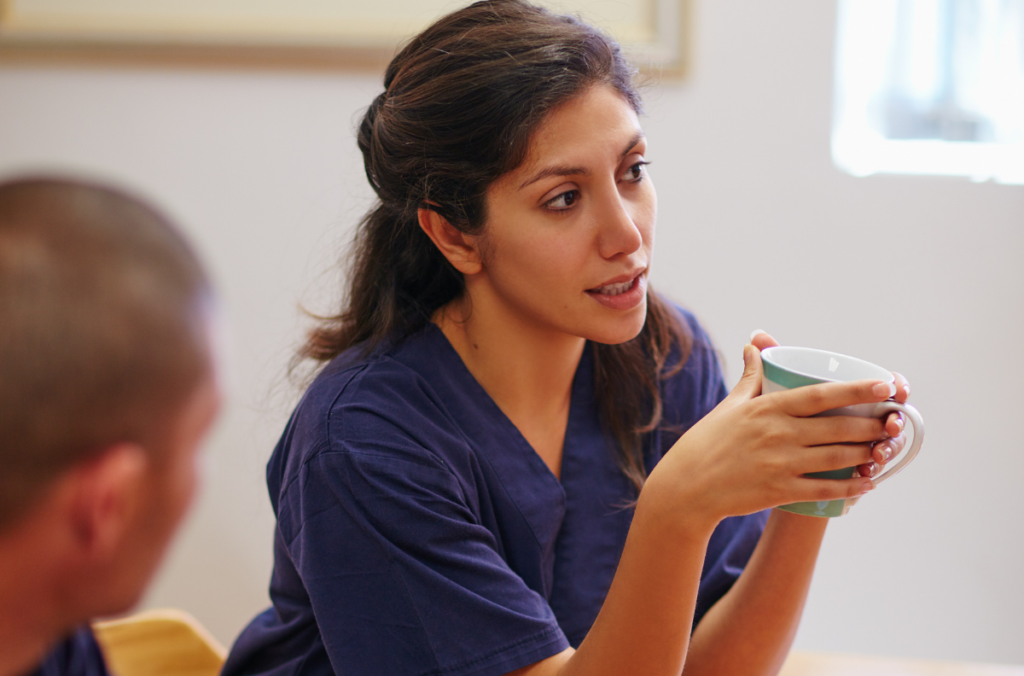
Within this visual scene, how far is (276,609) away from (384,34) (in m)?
1.10

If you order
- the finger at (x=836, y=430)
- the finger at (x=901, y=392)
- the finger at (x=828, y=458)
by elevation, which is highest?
the finger at (x=901, y=392)

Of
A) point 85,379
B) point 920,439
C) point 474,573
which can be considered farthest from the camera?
point 474,573

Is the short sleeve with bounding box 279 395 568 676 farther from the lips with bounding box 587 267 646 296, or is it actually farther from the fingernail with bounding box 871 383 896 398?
the fingernail with bounding box 871 383 896 398

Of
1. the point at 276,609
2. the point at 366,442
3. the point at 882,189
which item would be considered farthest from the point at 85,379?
the point at 882,189

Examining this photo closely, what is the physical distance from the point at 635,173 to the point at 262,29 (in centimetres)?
103

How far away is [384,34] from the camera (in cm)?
165

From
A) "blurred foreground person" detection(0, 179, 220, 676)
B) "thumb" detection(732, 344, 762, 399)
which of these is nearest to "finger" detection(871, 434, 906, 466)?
"thumb" detection(732, 344, 762, 399)

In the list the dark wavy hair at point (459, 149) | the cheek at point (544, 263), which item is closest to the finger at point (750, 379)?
the cheek at point (544, 263)

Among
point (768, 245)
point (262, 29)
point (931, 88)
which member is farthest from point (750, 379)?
point (262, 29)

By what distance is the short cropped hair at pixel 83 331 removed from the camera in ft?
1.13

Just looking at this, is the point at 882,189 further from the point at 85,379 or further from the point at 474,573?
the point at 85,379

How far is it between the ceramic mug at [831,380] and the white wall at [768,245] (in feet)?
3.05

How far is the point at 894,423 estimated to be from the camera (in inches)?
27.1

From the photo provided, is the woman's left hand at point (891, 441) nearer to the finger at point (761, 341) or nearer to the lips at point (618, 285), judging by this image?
the finger at point (761, 341)
